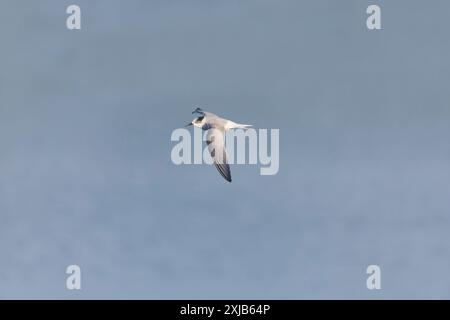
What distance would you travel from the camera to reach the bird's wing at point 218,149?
71.2 m

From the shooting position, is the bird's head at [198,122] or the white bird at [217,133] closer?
the white bird at [217,133]

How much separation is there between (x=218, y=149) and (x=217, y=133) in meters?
1.15

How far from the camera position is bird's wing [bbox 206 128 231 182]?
2805 inches

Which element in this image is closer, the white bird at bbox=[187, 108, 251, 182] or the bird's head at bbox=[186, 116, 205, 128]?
the white bird at bbox=[187, 108, 251, 182]

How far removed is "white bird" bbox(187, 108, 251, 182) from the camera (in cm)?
7144

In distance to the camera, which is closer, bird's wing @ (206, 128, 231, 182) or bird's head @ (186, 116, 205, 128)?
bird's wing @ (206, 128, 231, 182)

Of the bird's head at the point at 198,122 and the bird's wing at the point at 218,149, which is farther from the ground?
the bird's head at the point at 198,122

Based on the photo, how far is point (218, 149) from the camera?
72.5 meters

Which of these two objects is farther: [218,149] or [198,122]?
[198,122]

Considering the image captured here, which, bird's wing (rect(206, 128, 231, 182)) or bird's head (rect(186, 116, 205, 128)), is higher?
bird's head (rect(186, 116, 205, 128))
